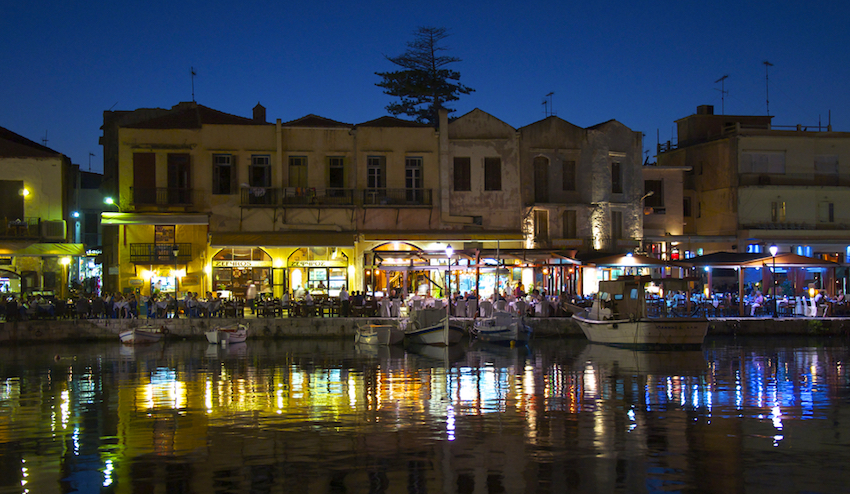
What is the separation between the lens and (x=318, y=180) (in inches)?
1471

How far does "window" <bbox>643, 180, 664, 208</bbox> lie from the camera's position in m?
42.6

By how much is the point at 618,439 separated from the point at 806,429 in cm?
351

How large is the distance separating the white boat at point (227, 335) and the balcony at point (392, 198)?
30.6 feet

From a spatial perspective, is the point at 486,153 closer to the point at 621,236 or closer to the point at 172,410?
the point at 621,236

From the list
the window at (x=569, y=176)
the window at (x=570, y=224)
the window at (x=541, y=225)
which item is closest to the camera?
the window at (x=541, y=225)

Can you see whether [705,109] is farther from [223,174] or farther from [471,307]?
[223,174]

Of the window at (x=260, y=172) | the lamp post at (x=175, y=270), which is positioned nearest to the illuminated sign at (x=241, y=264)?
the lamp post at (x=175, y=270)

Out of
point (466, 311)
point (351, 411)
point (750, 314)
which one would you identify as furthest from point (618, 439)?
point (750, 314)

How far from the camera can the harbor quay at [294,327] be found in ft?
101

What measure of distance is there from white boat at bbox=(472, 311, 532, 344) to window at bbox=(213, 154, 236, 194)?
45.3 feet

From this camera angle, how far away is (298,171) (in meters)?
37.5

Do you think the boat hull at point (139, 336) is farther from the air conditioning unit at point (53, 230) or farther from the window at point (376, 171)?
the window at point (376, 171)

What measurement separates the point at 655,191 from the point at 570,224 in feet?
21.3

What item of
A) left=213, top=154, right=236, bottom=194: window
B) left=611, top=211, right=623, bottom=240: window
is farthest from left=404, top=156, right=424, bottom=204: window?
left=611, top=211, right=623, bottom=240: window
